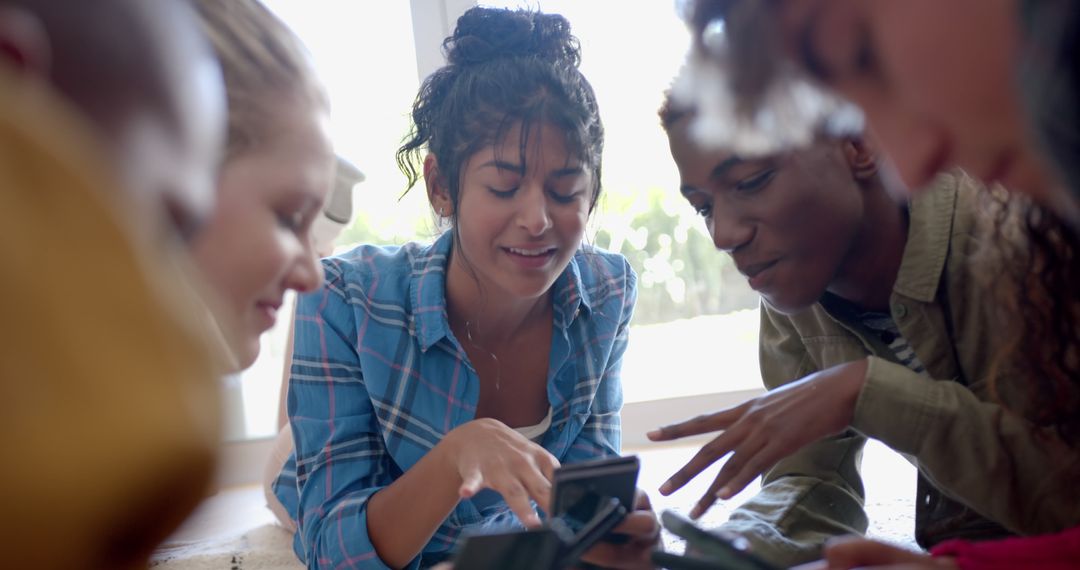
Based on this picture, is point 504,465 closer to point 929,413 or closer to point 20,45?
point 929,413

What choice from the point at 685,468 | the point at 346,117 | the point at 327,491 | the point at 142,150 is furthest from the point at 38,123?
the point at 346,117

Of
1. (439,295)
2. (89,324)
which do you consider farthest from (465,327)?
(89,324)

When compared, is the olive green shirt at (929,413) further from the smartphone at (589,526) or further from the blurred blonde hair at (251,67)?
the blurred blonde hair at (251,67)

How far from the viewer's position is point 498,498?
4.19ft

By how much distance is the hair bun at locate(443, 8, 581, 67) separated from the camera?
130 cm

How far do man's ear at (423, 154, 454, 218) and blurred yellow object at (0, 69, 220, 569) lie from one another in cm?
97

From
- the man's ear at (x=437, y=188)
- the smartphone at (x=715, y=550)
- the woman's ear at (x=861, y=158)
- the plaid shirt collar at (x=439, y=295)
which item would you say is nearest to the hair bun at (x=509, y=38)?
the man's ear at (x=437, y=188)

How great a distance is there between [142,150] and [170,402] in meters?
0.10

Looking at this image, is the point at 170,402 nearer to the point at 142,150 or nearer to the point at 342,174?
the point at 142,150

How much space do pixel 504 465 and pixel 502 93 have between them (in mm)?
500

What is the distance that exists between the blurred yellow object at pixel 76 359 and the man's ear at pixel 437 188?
97 centimetres

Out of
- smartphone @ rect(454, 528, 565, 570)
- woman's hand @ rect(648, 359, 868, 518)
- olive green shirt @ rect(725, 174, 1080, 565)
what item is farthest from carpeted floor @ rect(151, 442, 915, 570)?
smartphone @ rect(454, 528, 565, 570)

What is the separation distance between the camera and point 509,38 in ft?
4.26

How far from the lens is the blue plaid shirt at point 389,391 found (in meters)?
1.14
